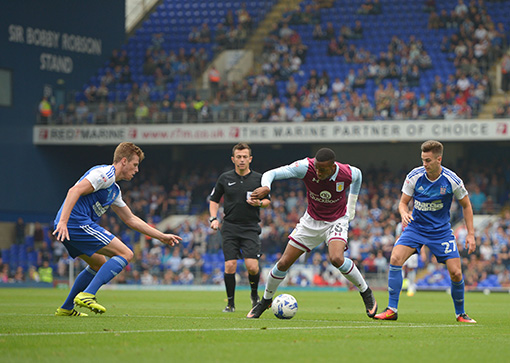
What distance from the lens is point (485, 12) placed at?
34.3 m

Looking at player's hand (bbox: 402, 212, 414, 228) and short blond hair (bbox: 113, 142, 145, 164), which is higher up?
short blond hair (bbox: 113, 142, 145, 164)

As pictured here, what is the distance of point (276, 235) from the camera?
3108 cm

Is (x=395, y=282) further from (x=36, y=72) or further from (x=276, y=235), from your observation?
(x=36, y=72)

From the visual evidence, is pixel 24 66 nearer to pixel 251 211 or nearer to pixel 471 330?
pixel 251 211

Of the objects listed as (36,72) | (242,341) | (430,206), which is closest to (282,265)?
(430,206)

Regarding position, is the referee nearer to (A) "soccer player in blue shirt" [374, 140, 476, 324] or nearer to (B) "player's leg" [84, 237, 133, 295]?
(B) "player's leg" [84, 237, 133, 295]

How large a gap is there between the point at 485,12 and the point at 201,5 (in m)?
14.1

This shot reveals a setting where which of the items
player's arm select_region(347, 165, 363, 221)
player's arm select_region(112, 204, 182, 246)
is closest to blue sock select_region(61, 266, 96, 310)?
player's arm select_region(112, 204, 182, 246)

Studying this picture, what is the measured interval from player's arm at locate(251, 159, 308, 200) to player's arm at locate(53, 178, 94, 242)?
6.36 ft

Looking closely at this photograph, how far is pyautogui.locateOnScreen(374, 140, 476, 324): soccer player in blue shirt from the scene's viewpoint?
10.2m

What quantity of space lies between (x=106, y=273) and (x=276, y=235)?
21.4 meters

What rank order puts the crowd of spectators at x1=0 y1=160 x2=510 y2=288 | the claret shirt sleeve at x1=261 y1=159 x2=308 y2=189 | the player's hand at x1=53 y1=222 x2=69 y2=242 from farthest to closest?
the crowd of spectators at x1=0 y1=160 x2=510 y2=288
the claret shirt sleeve at x1=261 y1=159 x2=308 y2=189
the player's hand at x1=53 y1=222 x2=69 y2=242

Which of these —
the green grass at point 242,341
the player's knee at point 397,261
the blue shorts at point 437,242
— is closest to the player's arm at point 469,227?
the blue shorts at point 437,242

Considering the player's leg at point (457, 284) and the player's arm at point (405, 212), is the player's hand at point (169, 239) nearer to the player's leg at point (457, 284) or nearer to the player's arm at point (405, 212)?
the player's arm at point (405, 212)
